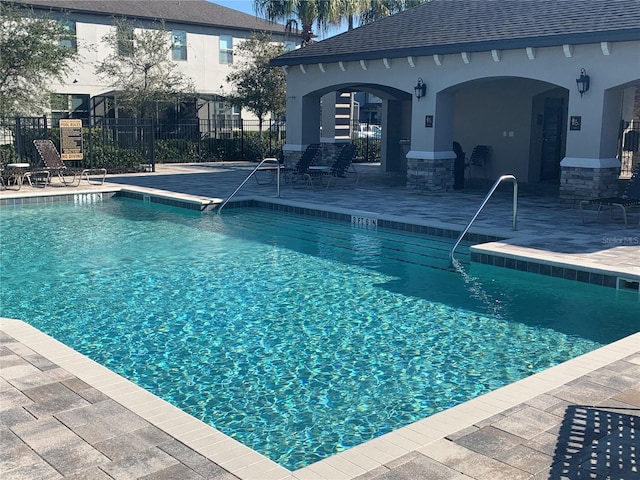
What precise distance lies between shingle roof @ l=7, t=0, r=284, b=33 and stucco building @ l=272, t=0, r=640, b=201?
1213cm

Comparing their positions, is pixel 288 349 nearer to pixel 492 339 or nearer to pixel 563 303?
pixel 492 339

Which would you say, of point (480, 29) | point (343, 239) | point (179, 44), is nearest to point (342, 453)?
point (343, 239)

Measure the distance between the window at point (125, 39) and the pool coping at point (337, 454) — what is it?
22.8 metres

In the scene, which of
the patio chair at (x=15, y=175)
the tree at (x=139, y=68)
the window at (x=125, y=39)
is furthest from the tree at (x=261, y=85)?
the patio chair at (x=15, y=175)

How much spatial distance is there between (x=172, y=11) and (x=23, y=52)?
12.4 meters

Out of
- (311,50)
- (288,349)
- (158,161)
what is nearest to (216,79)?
(158,161)

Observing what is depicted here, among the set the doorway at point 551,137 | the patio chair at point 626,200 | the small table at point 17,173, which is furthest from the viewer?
the doorway at point 551,137

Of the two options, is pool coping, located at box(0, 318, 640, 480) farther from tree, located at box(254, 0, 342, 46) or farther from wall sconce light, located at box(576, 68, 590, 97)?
tree, located at box(254, 0, 342, 46)

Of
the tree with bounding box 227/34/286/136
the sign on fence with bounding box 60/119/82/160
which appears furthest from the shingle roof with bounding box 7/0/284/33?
the sign on fence with bounding box 60/119/82/160

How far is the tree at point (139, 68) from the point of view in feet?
85.0

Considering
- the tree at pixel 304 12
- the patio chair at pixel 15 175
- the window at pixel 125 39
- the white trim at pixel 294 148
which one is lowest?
the patio chair at pixel 15 175

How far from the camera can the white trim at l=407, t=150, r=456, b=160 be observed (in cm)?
1668

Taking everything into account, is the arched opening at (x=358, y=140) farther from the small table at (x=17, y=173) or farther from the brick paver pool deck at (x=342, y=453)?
the brick paver pool deck at (x=342, y=453)

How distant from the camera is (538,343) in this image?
6.82 meters
